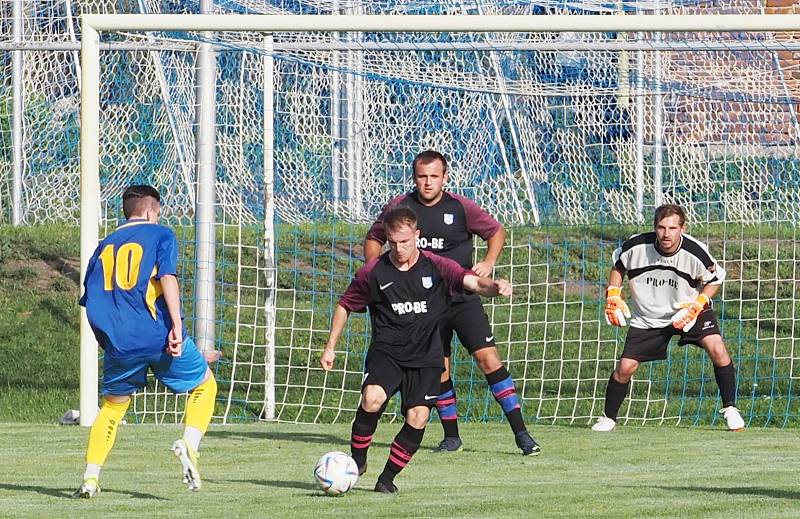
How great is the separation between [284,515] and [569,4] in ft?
26.2

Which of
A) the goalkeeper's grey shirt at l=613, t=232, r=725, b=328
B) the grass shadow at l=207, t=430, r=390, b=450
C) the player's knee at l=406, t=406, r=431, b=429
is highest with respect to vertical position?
the goalkeeper's grey shirt at l=613, t=232, r=725, b=328

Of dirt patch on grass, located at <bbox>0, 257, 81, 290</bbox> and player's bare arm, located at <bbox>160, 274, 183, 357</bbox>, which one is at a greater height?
player's bare arm, located at <bbox>160, 274, 183, 357</bbox>

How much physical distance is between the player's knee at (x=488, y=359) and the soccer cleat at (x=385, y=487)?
1.90 metres

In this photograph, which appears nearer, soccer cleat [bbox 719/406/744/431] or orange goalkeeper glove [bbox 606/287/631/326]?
orange goalkeeper glove [bbox 606/287/631/326]

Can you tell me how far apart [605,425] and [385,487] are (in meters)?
3.44

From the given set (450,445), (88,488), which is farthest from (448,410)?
(88,488)

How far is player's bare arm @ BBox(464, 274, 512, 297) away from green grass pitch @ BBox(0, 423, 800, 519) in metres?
1.00

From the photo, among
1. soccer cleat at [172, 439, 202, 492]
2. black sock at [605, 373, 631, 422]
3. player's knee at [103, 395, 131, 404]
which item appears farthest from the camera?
black sock at [605, 373, 631, 422]

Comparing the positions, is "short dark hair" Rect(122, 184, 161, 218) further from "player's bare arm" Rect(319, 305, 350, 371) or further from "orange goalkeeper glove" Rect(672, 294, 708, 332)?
"orange goalkeeper glove" Rect(672, 294, 708, 332)

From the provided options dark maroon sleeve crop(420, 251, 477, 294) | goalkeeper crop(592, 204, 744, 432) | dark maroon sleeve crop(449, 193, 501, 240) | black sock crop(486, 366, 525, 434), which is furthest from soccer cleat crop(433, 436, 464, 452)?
dark maroon sleeve crop(420, 251, 477, 294)

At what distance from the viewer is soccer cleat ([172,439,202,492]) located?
7578 mm

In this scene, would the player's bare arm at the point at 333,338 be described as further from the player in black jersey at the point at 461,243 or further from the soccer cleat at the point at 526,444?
the soccer cleat at the point at 526,444

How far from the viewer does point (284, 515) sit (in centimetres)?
721

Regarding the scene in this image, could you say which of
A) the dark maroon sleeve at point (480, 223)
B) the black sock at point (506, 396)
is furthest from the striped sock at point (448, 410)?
the dark maroon sleeve at point (480, 223)
